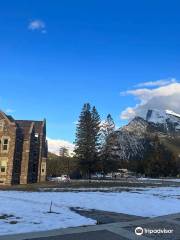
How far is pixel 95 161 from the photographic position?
83.8m

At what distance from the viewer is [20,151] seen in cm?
5762

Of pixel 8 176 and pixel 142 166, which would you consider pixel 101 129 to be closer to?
pixel 142 166

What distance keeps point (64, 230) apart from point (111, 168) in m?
78.9

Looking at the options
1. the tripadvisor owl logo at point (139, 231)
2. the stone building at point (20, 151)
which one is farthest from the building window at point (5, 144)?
the tripadvisor owl logo at point (139, 231)

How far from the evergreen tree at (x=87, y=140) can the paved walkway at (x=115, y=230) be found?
63603 millimetres

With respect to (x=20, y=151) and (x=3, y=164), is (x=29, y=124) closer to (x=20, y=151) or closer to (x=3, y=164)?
(x=20, y=151)

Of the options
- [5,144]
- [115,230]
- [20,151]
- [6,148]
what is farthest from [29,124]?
[115,230]

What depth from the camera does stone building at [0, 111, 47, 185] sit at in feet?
180

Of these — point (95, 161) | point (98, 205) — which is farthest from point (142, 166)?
point (98, 205)

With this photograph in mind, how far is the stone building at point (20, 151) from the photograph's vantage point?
54.8 m

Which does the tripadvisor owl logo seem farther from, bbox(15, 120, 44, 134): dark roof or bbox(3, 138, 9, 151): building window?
bbox(15, 120, 44, 134): dark roof

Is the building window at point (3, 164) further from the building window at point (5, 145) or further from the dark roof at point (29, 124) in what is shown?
the dark roof at point (29, 124)

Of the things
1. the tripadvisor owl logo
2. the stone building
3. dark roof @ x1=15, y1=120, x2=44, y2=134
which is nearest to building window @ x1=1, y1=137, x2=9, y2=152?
the stone building

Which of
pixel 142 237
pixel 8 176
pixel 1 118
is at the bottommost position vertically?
pixel 142 237
